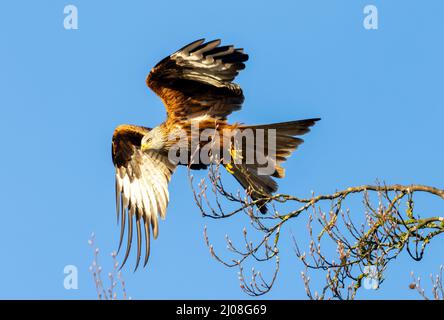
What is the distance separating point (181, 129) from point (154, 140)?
1.36 feet

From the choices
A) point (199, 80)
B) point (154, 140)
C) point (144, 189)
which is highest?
point (199, 80)

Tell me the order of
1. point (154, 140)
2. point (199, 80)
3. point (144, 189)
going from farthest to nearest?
point (144, 189) → point (154, 140) → point (199, 80)

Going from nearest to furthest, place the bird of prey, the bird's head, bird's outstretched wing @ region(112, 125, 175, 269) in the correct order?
the bird of prey, the bird's head, bird's outstretched wing @ region(112, 125, 175, 269)

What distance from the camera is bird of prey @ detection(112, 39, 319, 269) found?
1073 cm

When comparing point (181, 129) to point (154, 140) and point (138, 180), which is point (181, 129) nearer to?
point (154, 140)

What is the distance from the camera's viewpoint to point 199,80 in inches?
442

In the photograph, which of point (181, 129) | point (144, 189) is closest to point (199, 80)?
point (181, 129)

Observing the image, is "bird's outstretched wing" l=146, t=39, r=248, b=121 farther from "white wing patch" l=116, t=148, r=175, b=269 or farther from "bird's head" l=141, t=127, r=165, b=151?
"white wing patch" l=116, t=148, r=175, b=269

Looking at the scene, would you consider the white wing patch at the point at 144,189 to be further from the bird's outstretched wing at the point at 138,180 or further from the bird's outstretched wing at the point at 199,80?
the bird's outstretched wing at the point at 199,80

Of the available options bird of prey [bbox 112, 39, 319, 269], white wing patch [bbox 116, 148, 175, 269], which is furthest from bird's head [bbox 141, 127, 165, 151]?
white wing patch [bbox 116, 148, 175, 269]
